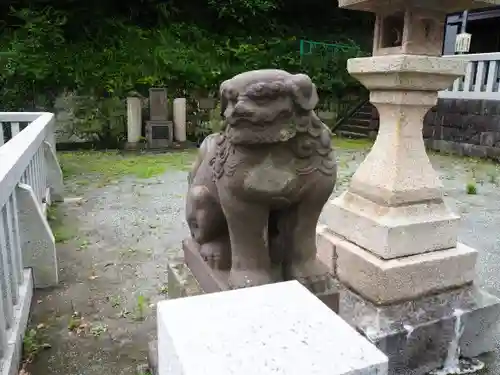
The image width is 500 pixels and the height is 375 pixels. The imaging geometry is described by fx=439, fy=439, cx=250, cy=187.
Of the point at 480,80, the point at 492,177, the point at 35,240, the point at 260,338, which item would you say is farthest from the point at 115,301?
the point at 480,80

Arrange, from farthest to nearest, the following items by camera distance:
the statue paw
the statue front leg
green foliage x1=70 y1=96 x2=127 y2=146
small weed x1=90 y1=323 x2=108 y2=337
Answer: green foliage x1=70 y1=96 x2=127 y2=146 < small weed x1=90 y1=323 x2=108 y2=337 < the statue paw < the statue front leg

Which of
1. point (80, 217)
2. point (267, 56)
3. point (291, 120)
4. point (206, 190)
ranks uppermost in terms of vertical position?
point (267, 56)

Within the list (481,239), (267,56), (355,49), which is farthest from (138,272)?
(355,49)

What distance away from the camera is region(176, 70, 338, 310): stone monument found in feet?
4.31

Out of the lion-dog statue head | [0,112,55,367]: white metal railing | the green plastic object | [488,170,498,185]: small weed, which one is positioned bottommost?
[488,170,498,185]: small weed

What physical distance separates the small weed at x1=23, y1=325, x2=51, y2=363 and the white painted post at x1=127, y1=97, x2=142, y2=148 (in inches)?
251

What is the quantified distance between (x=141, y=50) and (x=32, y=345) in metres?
8.48

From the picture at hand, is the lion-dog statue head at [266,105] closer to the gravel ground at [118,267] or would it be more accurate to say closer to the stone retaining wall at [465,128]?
the gravel ground at [118,267]

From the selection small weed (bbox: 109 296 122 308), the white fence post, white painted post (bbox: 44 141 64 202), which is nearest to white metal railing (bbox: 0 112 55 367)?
the white fence post

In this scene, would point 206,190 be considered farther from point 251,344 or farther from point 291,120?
point 251,344

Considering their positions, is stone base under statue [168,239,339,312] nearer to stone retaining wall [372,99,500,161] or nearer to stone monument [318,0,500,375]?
stone monument [318,0,500,375]

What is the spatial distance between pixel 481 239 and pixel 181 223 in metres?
2.45

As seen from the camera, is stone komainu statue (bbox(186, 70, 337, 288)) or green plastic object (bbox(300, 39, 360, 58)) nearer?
stone komainu statue (bbox(186, 70, 337, 288))

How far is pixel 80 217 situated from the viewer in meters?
3.97
